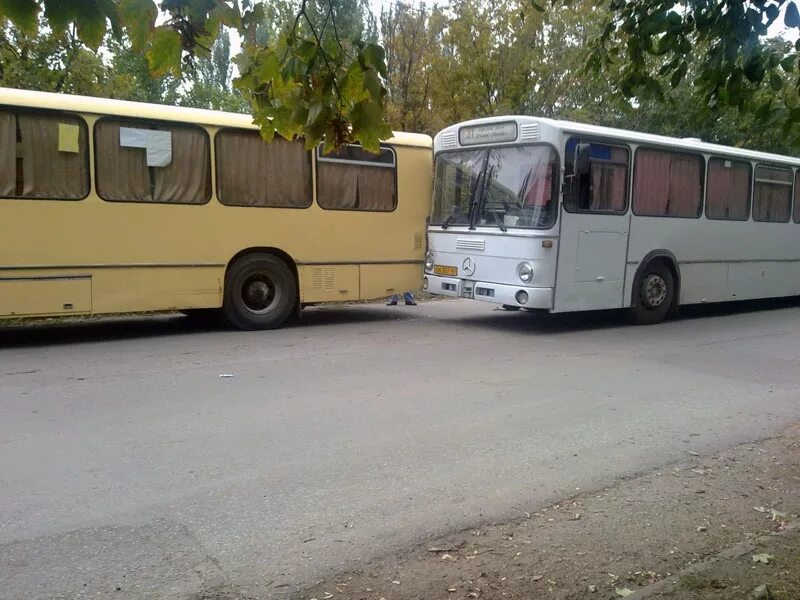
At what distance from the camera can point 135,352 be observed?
8.88m

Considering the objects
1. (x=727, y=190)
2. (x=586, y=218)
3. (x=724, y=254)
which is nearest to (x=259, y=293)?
(x=586, y=218)

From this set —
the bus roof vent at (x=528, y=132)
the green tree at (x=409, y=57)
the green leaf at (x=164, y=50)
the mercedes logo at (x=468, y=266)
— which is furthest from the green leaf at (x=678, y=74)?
the green tree at (x=409, y=57)

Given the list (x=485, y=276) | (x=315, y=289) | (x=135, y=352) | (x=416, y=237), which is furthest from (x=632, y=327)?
(x=135, y=352)

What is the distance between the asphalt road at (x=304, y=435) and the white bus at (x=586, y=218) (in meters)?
1.01

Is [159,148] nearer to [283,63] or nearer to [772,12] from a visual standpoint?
[283,63]

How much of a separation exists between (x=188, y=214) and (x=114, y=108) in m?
1.57

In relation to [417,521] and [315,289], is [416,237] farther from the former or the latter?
[417,521]

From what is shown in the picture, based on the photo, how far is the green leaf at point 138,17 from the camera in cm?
279

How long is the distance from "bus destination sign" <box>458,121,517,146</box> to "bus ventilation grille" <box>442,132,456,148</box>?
0.16m

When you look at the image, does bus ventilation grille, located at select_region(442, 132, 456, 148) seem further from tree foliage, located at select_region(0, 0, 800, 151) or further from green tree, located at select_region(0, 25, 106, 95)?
green tree, located at select_region(0, 25, 106, 95)

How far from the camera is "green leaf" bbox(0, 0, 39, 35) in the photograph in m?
2.53

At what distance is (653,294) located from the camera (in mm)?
12211

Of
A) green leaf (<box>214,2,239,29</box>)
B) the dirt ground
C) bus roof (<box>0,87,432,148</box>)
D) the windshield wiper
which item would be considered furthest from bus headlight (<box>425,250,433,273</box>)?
green leaf (<box>214,2,239,29</box>)

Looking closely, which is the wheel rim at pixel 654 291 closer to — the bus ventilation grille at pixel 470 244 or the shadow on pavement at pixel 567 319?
the shadow on pavement at pixel 567 319
